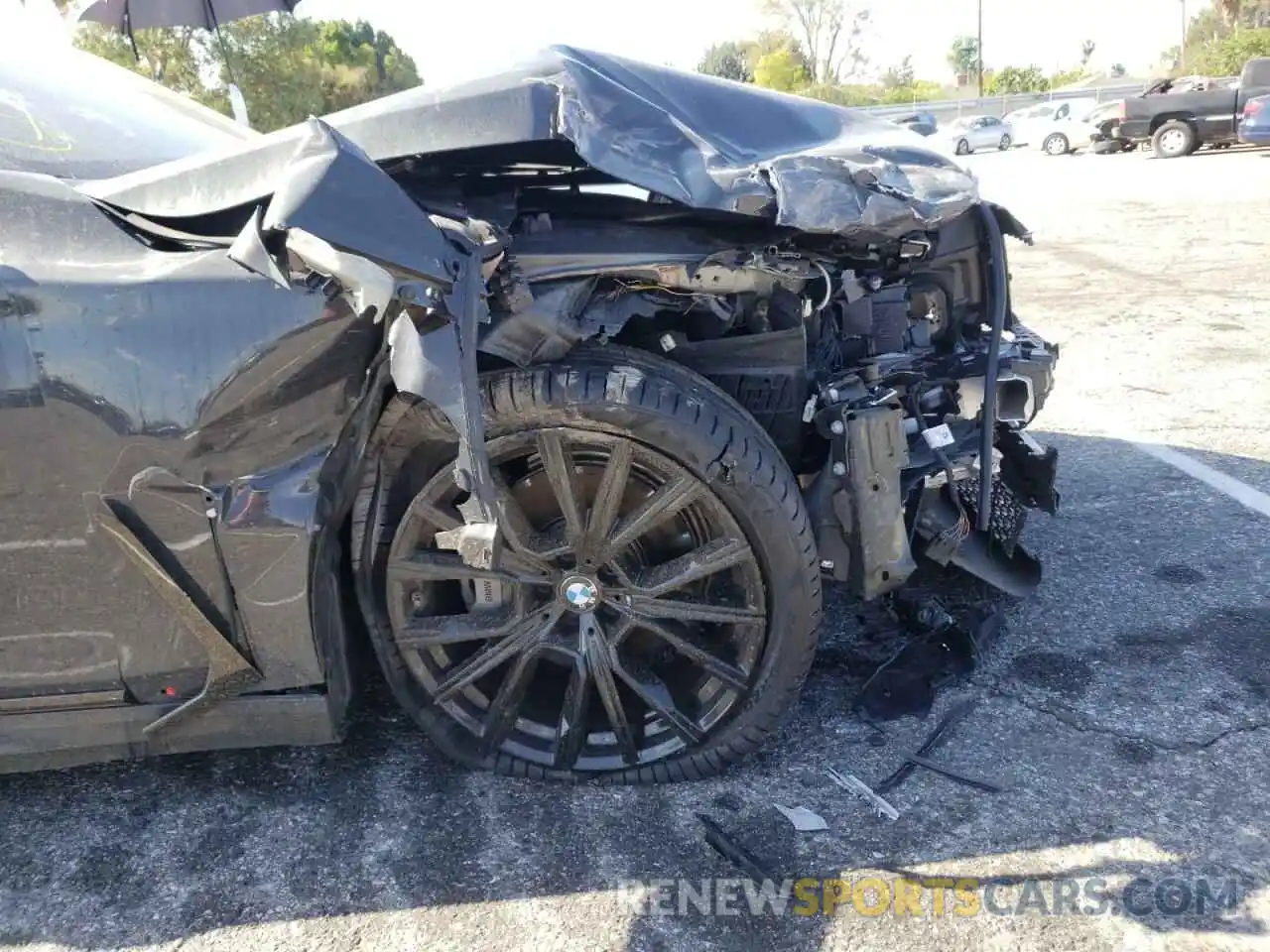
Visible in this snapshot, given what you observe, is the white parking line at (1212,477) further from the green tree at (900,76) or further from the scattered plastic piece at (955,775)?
the green tree at (900,76)

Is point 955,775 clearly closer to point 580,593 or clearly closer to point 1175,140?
point 580,593

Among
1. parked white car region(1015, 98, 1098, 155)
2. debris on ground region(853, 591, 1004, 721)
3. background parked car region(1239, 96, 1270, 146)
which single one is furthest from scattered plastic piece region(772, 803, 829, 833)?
parked white car region(1015, 98, 1098, 155)

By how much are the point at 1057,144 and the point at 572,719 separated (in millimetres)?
28630

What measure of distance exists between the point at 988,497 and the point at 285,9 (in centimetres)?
794

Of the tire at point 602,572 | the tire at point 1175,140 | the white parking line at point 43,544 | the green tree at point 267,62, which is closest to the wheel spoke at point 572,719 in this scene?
the tire at point 602,572

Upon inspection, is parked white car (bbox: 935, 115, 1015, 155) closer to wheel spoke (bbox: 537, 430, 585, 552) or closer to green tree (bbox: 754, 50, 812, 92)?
green tree (bbox: 754, 50, 812, 92)

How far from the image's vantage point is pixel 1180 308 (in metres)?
7.01

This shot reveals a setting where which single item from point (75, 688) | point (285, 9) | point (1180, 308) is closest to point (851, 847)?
point (75, 688)

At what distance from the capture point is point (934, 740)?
2.63 meters

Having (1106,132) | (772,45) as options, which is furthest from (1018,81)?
(1106,132)

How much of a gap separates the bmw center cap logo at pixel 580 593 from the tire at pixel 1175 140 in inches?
855

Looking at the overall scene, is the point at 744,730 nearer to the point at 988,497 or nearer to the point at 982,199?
the point at 988,497

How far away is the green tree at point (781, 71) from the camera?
→ 6253 cm

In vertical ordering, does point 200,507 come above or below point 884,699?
above
